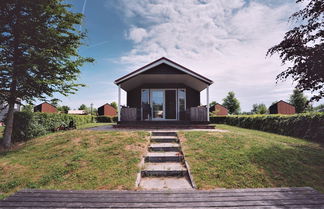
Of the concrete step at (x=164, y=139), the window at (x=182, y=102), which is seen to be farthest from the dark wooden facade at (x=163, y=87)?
the concrete step at (x=164, y=139)

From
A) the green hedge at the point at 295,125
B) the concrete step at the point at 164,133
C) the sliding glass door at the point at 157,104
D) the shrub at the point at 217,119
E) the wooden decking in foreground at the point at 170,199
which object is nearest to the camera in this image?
the wooden decking in foreground at the point at 170,199

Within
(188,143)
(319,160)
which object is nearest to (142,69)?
(188,143)

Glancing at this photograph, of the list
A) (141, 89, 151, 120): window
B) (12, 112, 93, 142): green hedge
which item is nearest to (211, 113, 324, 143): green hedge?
(141, 89, 151, 120): window

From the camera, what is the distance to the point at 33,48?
312 inches

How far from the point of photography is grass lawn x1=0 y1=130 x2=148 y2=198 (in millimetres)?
4093

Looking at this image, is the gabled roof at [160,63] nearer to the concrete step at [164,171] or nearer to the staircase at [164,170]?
the staircase at [164,170]

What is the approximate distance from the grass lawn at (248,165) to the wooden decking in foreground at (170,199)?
647 millimetres

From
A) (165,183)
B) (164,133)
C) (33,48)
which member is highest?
(33,48)

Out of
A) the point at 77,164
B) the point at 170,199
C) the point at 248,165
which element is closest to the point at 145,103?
the point at 77,164

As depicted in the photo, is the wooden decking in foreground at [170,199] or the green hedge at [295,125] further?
the green hedge at [295,125]

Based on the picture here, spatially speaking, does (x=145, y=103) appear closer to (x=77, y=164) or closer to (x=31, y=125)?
(x=31, y=125)

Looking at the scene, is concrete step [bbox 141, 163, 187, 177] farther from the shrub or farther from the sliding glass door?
the shrub

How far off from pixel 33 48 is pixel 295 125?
16281mm

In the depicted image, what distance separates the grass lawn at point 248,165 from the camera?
4020 mm
